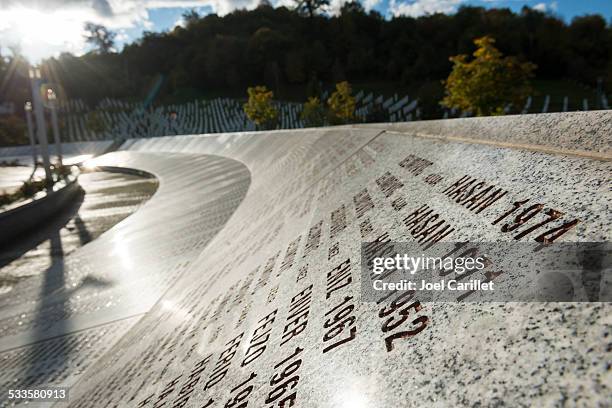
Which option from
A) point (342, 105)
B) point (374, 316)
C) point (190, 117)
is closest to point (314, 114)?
point (342, 105)

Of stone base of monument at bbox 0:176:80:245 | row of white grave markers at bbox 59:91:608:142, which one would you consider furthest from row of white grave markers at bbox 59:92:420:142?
stone base of monument at bbox 0:176:80:245

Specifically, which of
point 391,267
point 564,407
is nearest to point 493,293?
point 564,407

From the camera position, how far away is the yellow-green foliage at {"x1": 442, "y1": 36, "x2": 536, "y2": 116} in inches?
996

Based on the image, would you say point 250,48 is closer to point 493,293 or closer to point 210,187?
point 210,187

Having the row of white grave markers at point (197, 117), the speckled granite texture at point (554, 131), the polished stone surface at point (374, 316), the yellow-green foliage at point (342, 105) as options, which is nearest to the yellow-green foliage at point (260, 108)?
the yellow-green foliage at point (342, 105)

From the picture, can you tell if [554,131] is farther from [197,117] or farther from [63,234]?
[197,117]

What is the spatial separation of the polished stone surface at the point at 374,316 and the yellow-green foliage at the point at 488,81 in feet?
79.7

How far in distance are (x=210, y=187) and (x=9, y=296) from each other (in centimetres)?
631

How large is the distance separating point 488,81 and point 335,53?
93362mm

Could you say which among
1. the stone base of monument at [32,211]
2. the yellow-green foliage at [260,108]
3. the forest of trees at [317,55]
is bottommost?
the stone base of monument at [32,211]

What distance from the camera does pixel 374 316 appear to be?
5.08ft

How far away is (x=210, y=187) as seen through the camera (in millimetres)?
11859

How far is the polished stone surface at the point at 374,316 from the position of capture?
1.02 metres

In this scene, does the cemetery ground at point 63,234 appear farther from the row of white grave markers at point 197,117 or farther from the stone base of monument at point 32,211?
the row of white grave markers at point 197,117
